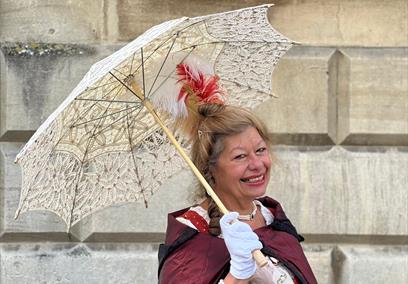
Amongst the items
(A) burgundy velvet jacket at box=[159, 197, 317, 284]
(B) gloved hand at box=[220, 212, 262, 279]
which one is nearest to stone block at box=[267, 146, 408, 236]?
(A) burgundy velvet jacket at box=[159, 197, 317, 284]

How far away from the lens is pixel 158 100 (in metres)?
2.65

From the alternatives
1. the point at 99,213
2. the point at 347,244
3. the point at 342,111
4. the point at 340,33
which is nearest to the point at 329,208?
the point at 347,244

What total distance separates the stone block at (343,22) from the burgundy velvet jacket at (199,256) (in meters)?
1.64

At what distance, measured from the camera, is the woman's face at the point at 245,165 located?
8.15 ft

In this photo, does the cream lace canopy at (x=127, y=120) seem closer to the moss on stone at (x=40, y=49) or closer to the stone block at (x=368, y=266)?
the moss on stone at (x=40, y=49)

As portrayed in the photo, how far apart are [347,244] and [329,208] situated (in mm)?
201

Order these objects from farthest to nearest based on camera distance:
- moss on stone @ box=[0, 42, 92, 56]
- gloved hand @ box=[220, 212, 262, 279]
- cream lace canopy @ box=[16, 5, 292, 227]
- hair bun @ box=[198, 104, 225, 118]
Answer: moss on stone @ box=[0, 42, 92, 56], hair bun @ box=[198, 104, 225, 118], cream lace canopy @ box=[16, 5, 292, 227], gloved hand @ box=[220, 212, 262, 279]

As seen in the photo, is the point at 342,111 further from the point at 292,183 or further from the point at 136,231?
the point at 136,231

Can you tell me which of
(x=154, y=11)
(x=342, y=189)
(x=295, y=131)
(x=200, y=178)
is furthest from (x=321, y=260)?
(x=200, y=178)

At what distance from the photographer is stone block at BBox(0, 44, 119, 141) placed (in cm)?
393

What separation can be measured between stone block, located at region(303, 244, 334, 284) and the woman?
149cm

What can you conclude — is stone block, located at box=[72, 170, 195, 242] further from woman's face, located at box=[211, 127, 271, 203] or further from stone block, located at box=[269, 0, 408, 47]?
woman's face, located at box=[211, 127, 271, 203]

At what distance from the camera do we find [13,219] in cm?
398

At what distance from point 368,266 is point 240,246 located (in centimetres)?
201
